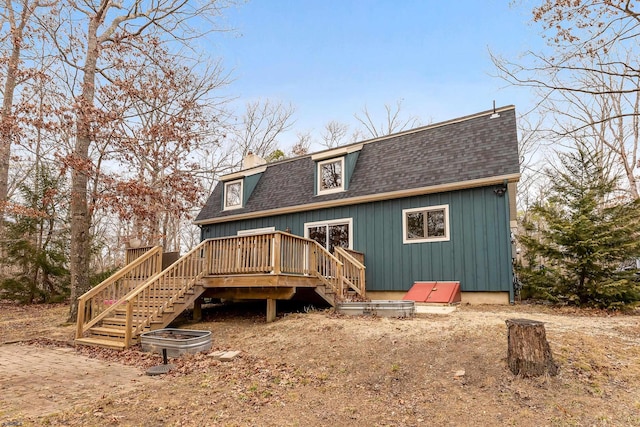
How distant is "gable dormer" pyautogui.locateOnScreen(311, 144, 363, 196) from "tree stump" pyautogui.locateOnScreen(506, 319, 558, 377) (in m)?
8.11

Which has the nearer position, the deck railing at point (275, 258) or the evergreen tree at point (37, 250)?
the deck railing at point (275, 258)

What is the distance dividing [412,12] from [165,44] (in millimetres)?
8234

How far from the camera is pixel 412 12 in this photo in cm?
1263

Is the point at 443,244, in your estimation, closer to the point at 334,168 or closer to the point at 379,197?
the point at 379,197

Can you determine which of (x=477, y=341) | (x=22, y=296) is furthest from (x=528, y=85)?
(x=22, y=296)

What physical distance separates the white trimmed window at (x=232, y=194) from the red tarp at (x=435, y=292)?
772cm

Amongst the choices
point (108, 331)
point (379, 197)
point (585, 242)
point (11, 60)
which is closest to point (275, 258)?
point (108, 331)

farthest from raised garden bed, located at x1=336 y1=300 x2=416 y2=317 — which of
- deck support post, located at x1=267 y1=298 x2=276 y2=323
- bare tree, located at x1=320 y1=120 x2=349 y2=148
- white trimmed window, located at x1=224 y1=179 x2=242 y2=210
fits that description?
bare tree, located at x1=320 y1=120 x2=349 y2=148

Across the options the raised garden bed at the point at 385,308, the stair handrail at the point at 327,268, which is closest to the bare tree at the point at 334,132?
the stair handrail at the point at 327,268

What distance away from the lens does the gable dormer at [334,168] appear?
12281mm

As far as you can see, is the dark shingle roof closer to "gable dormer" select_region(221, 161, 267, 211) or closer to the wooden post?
"gable dormer" select_region(221, 161, 267, 211)

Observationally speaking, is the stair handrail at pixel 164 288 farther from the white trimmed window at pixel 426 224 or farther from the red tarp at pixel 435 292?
the white trimmed window at pixel 426 224

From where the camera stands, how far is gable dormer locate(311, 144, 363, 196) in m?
12.3

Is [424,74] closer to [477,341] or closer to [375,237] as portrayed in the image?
[375,237]
